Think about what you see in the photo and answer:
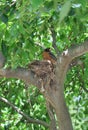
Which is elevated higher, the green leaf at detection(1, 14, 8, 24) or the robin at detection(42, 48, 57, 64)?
the green leaf at detection(1, 14, 8, 24)

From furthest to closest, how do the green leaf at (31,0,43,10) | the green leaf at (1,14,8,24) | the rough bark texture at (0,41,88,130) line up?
1. the rough bark texture at (0,41,88,130)
2. the green leaf at (1,14,8,24)
3. the green leaf at (31,0,43,10)

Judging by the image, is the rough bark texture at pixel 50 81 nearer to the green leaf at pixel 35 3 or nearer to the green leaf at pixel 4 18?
the green leaf at pixel 4 18

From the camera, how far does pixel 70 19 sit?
2918 millimetres

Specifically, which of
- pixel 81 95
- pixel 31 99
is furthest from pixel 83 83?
pixel 31 99

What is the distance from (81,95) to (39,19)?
10.1ft

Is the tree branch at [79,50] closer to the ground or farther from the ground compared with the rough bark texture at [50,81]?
farther from the ground

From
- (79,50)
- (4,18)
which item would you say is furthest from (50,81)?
(4,18)

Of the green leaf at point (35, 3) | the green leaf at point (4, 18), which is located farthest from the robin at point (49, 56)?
the green leaf at point (35, 3)

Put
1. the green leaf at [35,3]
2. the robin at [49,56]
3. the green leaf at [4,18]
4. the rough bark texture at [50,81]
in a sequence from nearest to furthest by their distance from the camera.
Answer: the green leaf at [35,3]
the green leaf at [4,18]
the rough bark texture at [50,81]
the robin at [49,56]

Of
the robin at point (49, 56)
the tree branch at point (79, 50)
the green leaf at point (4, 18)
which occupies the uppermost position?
the green leaf at point (4, 18)

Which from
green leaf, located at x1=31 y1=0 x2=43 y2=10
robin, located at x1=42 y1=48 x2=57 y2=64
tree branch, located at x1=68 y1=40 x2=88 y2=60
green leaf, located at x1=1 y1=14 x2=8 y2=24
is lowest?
robin, located at x1=42 y1=48 x2=57 y2=64

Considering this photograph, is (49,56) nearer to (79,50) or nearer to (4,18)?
(79,50)

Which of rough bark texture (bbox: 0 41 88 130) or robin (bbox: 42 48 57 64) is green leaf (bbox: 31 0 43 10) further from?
robin (bbox: 42 48 57 64)

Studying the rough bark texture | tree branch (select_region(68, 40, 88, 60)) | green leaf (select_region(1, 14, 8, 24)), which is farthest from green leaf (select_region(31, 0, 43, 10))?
the rough bark texture
